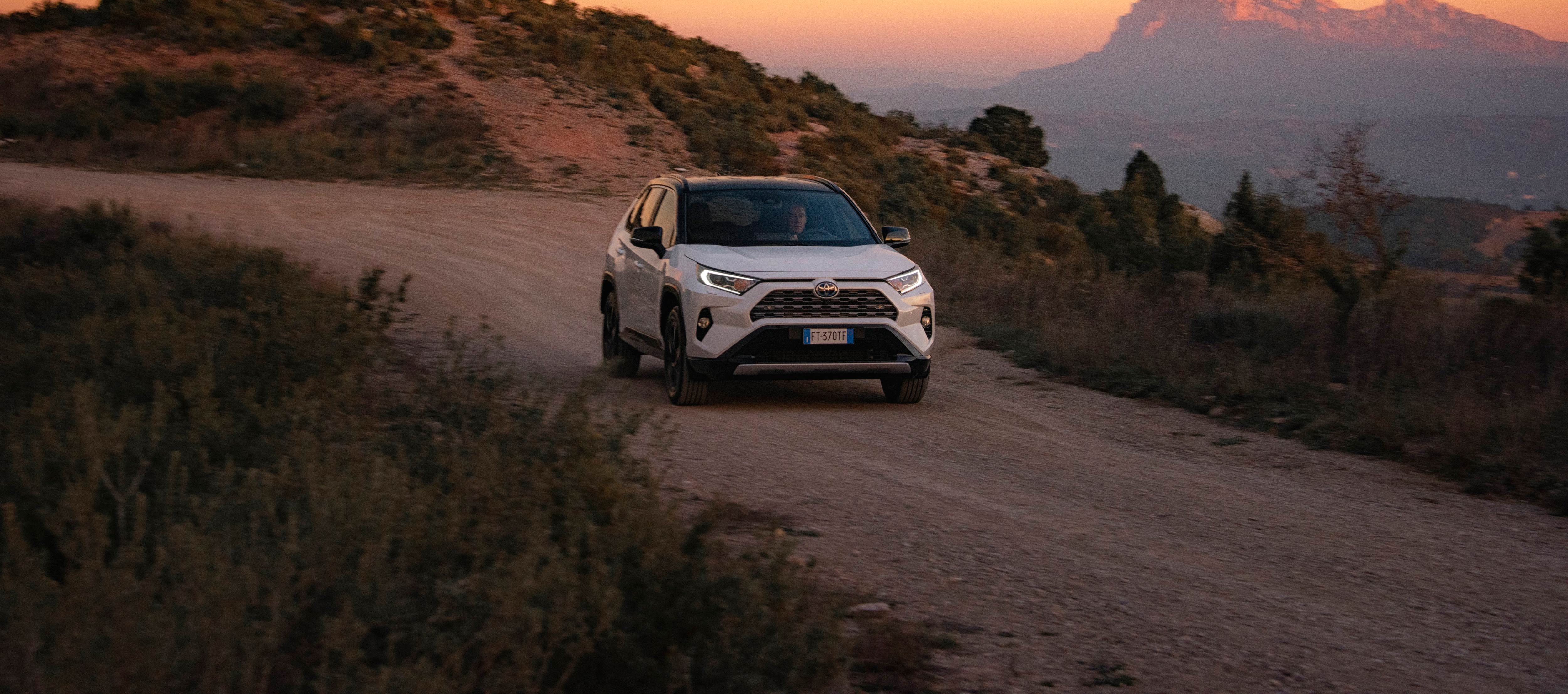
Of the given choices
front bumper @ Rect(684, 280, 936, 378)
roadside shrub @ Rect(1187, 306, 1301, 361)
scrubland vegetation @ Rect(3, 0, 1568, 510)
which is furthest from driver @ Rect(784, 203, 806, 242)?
roadside shrub @ Rect(1187, 306, 1301, 361)

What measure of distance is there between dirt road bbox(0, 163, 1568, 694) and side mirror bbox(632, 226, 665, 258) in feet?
4.02

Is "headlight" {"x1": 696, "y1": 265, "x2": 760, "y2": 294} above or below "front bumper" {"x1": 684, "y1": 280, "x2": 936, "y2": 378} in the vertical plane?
above

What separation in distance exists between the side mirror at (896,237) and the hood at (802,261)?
19 cm

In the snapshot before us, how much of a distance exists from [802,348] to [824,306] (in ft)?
1.16

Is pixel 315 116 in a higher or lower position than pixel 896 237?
lower

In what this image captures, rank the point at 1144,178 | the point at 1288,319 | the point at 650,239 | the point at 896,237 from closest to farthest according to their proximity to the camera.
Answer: the point at 650,239 → the point at 896,237 → the point at 1288,319 → the point at 1144,178

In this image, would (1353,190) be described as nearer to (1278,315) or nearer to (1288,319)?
(1278,315)

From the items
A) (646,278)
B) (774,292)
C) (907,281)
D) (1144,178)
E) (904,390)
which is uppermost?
(1144,178)

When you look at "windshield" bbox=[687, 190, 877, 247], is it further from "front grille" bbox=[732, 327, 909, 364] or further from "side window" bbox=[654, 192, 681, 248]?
"front grille" bbox=[732, 327, 909, 364]

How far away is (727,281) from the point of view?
9.73 meters

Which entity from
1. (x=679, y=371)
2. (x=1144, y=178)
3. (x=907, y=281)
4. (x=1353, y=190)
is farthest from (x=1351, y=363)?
(x=1144, y=178)

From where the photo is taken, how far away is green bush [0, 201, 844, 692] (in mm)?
3234

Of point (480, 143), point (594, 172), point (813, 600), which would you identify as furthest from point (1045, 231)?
point (813, 600)

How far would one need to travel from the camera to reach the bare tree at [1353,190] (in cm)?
1747
